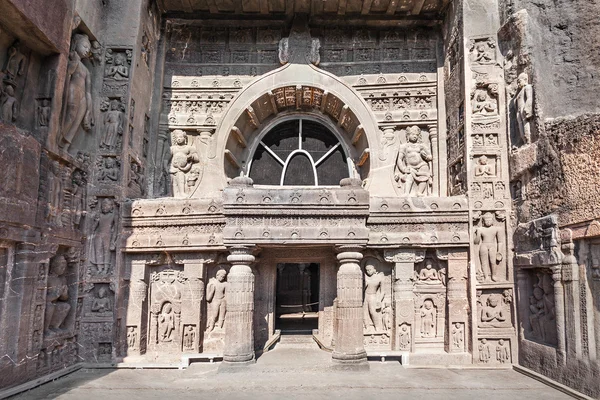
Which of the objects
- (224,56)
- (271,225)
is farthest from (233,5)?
(271,225)

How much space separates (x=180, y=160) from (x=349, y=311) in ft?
17.8

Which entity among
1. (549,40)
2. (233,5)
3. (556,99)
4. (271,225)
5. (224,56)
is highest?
(233,5)

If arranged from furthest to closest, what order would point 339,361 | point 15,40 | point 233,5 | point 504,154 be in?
point 233,5
point 504,154
point 339,361
point 15,40

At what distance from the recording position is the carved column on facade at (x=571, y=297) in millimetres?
6172

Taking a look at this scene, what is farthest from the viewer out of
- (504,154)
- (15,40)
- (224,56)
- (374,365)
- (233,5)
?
(224,56)

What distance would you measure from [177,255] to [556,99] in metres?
7.40

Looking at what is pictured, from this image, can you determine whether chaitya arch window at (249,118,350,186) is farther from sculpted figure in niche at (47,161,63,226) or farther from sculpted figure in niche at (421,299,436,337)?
sculpted figure in niche at (47,161,63,226)

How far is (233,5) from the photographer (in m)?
10.0

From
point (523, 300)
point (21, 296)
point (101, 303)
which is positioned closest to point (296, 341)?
point (101, 303)

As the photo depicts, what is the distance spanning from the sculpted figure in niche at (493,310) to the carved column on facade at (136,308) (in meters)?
6.45

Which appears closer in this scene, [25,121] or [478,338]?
[25,121]

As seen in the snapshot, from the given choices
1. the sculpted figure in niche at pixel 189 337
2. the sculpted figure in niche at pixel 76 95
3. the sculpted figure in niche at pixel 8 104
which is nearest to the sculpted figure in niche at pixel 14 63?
the sculpted figure in niche at pixel 8 104

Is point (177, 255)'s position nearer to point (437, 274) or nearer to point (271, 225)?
point (271, 225)

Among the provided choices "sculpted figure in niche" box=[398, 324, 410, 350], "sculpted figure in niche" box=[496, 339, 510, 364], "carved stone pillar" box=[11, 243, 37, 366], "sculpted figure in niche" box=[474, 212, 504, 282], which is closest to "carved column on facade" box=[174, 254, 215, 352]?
"carved stone pillar" box=[11, 243, 37, 366]
